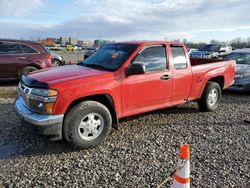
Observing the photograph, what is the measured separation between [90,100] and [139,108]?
1074 mm

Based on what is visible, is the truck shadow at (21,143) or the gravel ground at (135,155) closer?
the gravel ground at (135,155)

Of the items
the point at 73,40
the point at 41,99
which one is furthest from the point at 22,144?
the point at 73,40

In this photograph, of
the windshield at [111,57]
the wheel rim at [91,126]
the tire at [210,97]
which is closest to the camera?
the wheel rim at [91,126]

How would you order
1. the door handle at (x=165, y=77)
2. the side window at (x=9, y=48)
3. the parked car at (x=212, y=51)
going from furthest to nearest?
the parked car at (x=212, y=51)
the side window at (x=9, y=48)
the door handle at (x=165, y=77)

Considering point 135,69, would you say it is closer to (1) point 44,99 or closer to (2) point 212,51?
(1) point 44,99

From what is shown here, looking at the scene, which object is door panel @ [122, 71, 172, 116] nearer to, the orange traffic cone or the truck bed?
the truck bed

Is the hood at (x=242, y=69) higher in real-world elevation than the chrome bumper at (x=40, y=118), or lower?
higher

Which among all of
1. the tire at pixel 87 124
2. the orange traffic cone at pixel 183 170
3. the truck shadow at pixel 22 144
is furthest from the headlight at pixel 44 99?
the orange traffic cone at pixel 183 170

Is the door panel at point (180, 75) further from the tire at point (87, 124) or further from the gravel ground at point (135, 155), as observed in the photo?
the tire at point (87, 124)

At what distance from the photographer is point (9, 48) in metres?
9.92

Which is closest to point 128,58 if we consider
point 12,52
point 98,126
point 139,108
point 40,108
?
point 139,108

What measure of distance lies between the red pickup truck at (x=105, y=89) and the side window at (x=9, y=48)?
5287 mm

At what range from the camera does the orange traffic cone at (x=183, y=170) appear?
2846 mm

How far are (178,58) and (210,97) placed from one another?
5.49 ft
